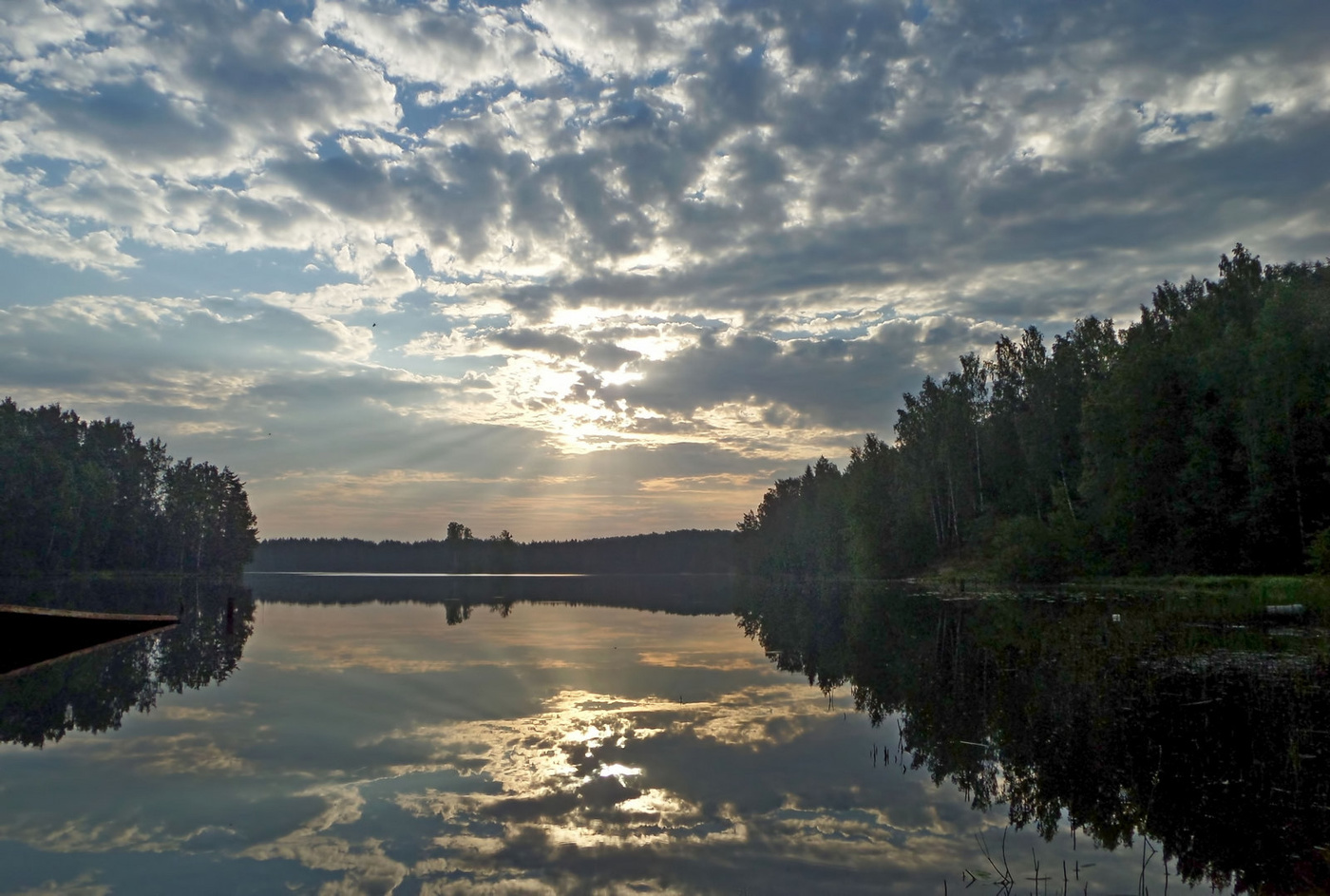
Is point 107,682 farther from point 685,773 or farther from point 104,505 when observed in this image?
point 104,505

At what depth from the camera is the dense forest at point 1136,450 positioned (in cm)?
4922

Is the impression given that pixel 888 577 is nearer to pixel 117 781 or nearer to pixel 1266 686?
pixel 1266 686

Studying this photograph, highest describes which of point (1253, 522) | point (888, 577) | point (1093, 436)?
point (1093, 436)

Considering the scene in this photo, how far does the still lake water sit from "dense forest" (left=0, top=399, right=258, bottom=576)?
89.5 m

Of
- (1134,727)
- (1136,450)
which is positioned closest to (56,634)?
(1134,727)

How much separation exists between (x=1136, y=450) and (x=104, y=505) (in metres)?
128

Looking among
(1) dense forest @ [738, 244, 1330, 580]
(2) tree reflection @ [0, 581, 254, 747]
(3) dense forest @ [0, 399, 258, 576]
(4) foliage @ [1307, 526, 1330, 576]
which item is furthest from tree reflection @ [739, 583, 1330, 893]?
(3) dense forest @ [0, 399, 258, 576]

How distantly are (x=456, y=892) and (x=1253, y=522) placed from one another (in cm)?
5879

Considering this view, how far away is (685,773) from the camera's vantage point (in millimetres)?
13445

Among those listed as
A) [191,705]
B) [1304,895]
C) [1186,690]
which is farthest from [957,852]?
[191,705]

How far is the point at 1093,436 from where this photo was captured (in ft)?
207

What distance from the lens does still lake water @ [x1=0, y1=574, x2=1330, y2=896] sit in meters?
9.24

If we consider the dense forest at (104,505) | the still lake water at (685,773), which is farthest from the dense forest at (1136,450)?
the dense forest at (104,505)

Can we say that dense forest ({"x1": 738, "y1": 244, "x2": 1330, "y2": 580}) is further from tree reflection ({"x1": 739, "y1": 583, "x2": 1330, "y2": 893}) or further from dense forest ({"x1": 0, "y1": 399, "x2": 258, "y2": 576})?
dense forest ({"x1": 0, "y1": 399, "x2": 258, "y2": 576})
